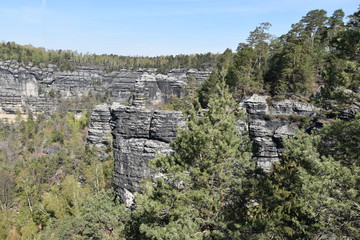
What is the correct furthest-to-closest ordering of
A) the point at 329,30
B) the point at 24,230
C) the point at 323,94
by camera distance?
the point at 329,30 < the point at 24,230 < the point at 323,94

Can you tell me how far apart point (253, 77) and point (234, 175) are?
19.0 meters

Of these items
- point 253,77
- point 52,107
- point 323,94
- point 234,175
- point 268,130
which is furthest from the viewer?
point 52,107

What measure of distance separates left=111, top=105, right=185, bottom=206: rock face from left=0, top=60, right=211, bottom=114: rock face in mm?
40198

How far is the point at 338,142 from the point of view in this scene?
726 centimetres

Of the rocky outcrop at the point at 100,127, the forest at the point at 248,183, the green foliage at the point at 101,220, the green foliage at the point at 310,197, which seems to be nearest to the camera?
the green foliage at the point at 310,197

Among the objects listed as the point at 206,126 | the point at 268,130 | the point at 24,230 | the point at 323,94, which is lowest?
the point at 24,230

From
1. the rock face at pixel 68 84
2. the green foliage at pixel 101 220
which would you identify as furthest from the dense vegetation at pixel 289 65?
the rock face at pixel 68 84

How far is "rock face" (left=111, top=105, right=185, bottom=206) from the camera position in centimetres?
2298

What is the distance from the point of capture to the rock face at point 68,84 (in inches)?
2591

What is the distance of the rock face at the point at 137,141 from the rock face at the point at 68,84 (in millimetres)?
40198

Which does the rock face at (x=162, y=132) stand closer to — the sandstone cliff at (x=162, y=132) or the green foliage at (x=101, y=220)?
the sandstone cliff at (x=162, y=132)

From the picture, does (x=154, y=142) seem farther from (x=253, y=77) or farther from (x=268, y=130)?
(x=253, y=77)

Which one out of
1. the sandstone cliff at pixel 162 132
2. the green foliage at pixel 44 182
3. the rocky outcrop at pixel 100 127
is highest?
the sandstone cliff at pixel 162 132

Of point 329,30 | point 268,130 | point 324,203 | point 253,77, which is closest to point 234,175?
point 324,203
